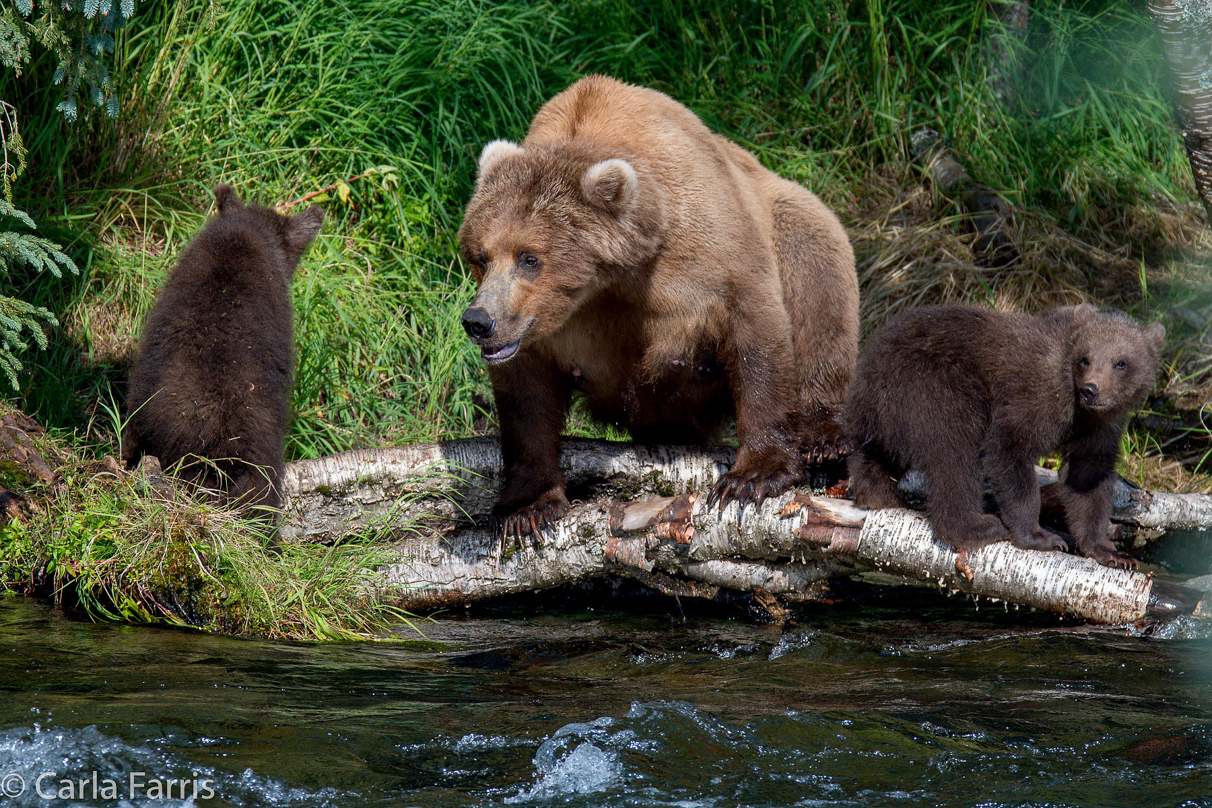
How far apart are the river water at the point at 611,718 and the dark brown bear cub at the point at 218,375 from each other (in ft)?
2.97

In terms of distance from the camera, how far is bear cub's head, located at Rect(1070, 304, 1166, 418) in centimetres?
465

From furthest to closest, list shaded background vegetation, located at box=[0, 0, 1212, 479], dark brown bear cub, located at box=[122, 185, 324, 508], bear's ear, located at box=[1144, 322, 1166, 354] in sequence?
shaded background vegetation, located at box=[0, 0, 1212, 479]
dark brown bear cub, located at box=[122, 185, 324, 508]
bear's ear, located at box=[1144, 322, 1166, 354]

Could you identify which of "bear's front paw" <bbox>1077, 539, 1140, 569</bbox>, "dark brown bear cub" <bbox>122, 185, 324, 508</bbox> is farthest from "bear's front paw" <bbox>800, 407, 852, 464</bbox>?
"dark brown bear cub" <bbox>122, 185, 324, 508</bbox>

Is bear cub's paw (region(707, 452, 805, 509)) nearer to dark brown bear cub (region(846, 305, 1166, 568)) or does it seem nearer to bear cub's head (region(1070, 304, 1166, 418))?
dark brown bear cub (region(846, 305, 1166, 568))

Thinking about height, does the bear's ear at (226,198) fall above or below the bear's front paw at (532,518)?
above

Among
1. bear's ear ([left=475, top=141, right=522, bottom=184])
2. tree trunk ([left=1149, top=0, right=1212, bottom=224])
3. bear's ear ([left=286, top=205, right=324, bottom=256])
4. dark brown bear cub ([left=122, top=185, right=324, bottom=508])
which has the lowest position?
dark brown bear cub ([left=122, top=185, right=324, bottom=508])

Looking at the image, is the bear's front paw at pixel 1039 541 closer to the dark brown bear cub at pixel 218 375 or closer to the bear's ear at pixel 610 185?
the bear's ear at pixel 610 185

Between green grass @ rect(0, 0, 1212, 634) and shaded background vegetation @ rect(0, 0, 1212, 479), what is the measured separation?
0.8 inches

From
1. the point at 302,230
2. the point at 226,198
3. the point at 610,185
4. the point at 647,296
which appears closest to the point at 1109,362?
the point at 647,296

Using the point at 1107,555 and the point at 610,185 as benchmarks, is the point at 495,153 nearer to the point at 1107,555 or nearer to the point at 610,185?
the point at 610,185

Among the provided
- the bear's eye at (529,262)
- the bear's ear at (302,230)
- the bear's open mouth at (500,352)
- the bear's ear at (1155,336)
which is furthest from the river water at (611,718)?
the bear's ear at (302,230)

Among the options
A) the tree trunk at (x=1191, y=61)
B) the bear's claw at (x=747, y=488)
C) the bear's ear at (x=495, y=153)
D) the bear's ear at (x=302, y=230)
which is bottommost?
the bear's claw at (x=747, y=488)

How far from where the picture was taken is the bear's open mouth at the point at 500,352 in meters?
4.59

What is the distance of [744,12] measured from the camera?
28.1 ft
